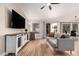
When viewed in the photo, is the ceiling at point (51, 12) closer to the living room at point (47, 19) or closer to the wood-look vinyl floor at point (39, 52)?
the living room at point (47, 19)

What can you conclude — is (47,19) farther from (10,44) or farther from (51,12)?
(10,44)

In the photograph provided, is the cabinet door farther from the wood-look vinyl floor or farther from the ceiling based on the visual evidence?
the ceiling

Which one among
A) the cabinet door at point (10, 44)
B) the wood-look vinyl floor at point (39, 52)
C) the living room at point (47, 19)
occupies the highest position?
Result: the living room at point (47, 19)

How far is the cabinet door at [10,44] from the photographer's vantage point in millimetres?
4316

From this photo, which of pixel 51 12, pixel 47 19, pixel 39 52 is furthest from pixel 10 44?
pixel 47 19

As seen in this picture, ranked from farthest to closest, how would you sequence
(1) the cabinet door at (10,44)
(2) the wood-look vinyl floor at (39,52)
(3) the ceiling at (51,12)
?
(3) the ceiling at (51,12)
(2) the wood-look vinyl floor at (39,52)
(1) the cabinet door at (10,44)

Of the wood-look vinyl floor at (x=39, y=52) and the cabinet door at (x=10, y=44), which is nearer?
the cabinet door at (x=10, y=44)

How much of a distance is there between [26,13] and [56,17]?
1787 mm

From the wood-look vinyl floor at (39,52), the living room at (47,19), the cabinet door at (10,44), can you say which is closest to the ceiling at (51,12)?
the living room at (47,19)

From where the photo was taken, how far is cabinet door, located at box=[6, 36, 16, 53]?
4316mm

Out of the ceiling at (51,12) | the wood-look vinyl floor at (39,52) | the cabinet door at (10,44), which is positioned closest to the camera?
the cabinet door at (10,44)

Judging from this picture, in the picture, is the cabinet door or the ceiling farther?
the ceiling

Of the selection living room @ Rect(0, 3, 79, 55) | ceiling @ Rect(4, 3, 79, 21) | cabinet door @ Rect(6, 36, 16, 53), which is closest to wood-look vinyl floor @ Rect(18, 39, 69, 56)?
cabinet door @ Rect(6, 36, 16, 53)

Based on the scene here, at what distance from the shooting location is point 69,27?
7.28 meters
